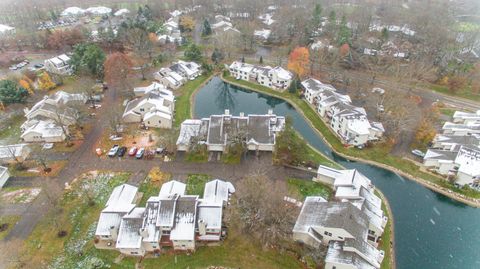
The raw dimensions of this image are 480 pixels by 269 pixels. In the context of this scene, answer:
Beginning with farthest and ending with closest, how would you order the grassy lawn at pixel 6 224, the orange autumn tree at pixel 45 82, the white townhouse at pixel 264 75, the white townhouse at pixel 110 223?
the white townhouse at pixel 264 75, the orange autumn tree at pixel 45 82, the grassy lawn at pixel 6 224, the white townhouse at pixel 110 223

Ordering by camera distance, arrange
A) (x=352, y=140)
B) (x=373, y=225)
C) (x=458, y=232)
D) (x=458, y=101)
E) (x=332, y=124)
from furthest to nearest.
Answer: (x=458, y=101) < (x=332, y=124) < (x=352, y=140) < (x=458, y=232) < (x=373, y=225)

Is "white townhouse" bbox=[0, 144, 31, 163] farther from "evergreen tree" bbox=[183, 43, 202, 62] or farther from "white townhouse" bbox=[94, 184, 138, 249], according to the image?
"evergreen tree" bbox=[183, 43, 202, 62]

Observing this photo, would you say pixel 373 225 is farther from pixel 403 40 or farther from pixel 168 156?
pixel 403 40

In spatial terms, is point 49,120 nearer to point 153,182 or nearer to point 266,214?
point 153,182

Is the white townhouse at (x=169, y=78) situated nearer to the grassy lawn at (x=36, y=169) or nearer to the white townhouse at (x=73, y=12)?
the grassy lawn at (x=36, y=169)

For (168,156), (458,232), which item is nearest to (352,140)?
(458,232)

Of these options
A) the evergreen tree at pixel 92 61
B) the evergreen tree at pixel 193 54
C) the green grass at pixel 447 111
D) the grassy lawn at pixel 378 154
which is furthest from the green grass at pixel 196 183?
the green grass at pixel 447 111
